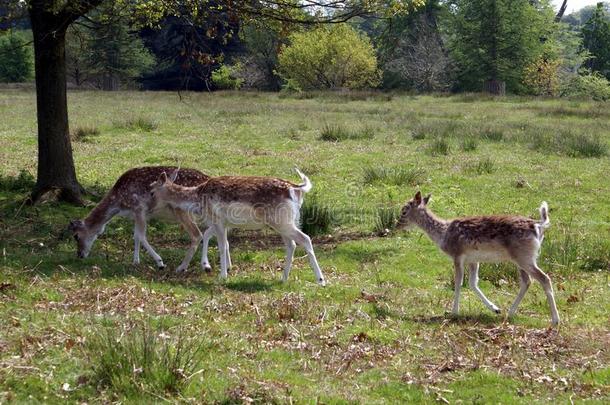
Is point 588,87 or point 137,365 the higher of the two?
point 588,87

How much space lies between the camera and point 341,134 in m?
24.5

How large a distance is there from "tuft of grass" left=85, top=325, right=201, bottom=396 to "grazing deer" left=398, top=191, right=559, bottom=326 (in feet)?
12.8

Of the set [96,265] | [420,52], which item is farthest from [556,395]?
[420,52]

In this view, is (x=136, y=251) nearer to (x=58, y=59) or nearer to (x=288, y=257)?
(x=288, y=257)

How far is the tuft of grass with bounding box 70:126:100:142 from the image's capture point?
24.0 meters

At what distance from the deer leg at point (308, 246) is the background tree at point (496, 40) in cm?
5494

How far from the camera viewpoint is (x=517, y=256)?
859cm

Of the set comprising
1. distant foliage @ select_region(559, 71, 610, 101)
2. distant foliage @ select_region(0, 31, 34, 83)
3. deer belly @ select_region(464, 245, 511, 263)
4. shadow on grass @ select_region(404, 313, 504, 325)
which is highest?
distant foliage @ select_region(0, 31, 34, 83)

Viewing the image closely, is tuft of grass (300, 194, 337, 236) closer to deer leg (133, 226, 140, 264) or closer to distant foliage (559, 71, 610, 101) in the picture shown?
deer leg (133, 226, 140, 264)

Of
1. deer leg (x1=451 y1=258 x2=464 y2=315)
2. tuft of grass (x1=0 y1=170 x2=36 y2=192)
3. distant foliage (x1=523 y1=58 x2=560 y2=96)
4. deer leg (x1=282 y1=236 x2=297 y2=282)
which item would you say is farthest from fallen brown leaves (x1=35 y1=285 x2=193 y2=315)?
distant foliage (x1=523 y1=58 x2=560 y2=96)

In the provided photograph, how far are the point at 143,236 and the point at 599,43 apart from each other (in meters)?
72.1

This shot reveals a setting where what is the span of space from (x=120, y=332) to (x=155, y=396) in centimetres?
100

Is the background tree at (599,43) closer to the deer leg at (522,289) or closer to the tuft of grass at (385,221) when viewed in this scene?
the tuft of grass at (385,221)

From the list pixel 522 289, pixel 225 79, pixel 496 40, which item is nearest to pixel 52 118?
pixel 522 289
